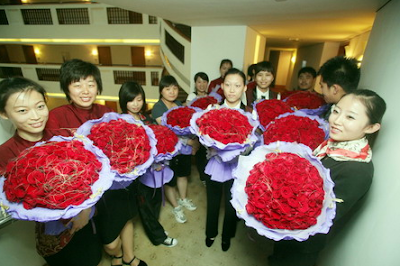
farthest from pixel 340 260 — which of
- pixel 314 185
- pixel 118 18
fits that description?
pixel 118 18

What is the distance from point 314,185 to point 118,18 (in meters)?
11.6

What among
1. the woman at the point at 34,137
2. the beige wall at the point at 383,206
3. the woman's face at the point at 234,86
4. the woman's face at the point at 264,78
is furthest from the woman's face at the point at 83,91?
the beige wall at the point at 383,206

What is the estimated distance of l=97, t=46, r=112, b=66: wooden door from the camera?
1145cm

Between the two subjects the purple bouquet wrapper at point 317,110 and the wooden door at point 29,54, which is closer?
the purple bouquet wrapper at point 317,110

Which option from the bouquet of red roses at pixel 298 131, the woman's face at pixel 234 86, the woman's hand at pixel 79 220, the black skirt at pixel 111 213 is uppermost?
the woman's face at pixel 234 86

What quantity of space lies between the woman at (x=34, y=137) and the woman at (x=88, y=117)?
164 millimetres

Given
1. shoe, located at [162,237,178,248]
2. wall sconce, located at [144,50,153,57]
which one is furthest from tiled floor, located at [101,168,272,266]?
wall sconce, located at [144,50,153,57]

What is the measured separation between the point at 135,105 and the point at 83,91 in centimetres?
52

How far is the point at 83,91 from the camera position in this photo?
1.41m

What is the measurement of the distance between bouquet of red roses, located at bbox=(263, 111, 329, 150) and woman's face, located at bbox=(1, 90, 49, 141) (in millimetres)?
1526

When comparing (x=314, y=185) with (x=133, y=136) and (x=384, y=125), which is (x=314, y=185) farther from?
(x=133, y=136)

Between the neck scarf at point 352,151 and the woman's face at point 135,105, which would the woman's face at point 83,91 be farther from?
the neck scarf at point 352,151

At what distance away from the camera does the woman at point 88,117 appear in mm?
1370

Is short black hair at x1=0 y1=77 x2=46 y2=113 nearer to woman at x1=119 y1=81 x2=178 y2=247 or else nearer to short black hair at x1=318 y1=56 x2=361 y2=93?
woman at x1=119 y1=81 x2=178 y2=247
